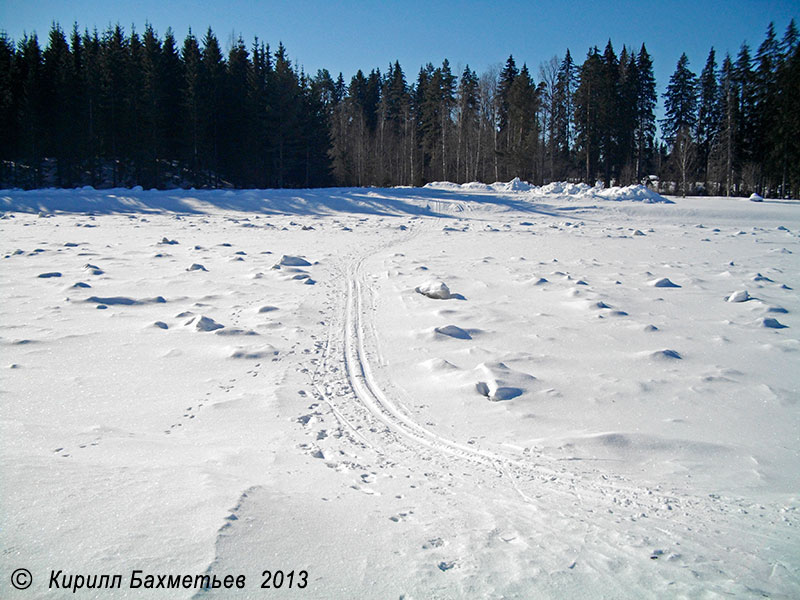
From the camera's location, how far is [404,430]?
372 cm

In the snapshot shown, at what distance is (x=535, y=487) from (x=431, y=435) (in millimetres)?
940

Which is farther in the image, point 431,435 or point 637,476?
point 431,435

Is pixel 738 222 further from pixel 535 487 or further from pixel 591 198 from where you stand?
pixel 535 487

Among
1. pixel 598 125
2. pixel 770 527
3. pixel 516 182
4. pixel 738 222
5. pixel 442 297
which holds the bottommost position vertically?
pixel 770 527

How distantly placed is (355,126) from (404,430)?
48.4 meters

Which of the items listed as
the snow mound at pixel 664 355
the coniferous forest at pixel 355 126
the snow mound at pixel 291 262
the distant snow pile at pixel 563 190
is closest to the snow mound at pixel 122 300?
the snow mound at pixel 291 262

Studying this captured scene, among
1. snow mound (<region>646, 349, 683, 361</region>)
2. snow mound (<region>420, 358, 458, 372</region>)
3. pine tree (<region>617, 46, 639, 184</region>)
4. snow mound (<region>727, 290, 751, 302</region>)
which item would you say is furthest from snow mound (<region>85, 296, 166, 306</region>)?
pine tree (<region>617, 46, 639, 184</region>)

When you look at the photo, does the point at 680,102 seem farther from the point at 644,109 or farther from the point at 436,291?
the point at 436,291

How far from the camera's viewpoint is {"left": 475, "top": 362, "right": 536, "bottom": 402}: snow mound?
4273 mm

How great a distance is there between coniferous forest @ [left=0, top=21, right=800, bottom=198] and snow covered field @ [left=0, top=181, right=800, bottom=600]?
29.2m

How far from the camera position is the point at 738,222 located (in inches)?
745

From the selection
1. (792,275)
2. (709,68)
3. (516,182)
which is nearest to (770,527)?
(792,275)

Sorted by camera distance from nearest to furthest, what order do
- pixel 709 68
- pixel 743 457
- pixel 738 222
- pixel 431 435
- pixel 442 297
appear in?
pixel 743 457, pixel 431 435, pixel 442 297, pixel 738 222, pixel 709 68

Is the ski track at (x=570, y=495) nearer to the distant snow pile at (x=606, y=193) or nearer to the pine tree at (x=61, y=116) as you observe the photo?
the distant snow pile at (x=606, y=193)
